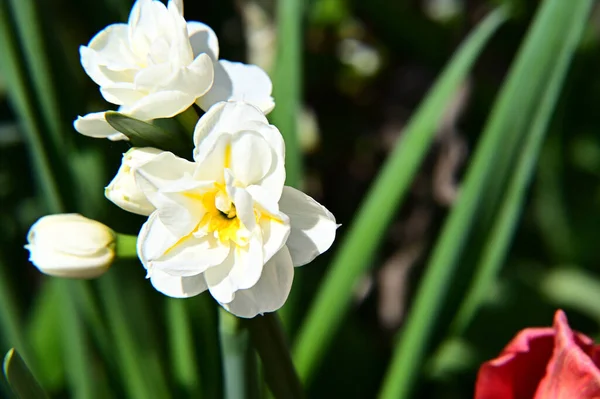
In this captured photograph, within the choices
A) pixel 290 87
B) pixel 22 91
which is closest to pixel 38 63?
pixel 22 91

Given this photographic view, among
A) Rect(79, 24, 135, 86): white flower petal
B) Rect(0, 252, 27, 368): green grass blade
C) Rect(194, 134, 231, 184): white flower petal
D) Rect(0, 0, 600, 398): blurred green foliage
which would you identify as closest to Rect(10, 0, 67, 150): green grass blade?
Rect(0, 0, 600, 398): blurred green foliage

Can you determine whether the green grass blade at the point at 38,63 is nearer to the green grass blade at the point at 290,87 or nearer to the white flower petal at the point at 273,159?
the green grass blade at the point at 290,87

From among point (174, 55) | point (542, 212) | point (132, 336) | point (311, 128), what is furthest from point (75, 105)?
point (542, 212)

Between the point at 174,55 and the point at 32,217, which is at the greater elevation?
the point at 174,55

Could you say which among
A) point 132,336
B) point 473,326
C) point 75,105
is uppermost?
point 75,105

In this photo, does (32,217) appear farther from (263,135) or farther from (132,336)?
(263,135)

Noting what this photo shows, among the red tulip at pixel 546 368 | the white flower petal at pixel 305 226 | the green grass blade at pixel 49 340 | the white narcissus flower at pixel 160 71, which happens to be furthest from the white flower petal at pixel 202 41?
the green grass blade at pixel 49 340

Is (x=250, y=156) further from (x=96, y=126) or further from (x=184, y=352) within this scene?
(x=184, y=352)
